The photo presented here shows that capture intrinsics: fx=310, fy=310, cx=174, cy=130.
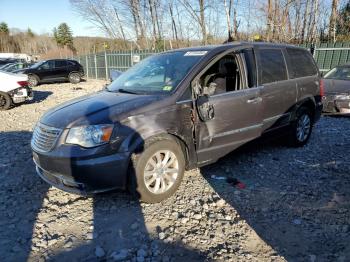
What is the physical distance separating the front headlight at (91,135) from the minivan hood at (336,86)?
24.1 feet

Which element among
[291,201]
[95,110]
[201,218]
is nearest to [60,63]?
[95,110]

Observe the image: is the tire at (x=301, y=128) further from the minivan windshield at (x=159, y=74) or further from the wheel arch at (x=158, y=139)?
the wheel arch at (x=158, y=139)

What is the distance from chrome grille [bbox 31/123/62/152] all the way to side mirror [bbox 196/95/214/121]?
5.46 ft

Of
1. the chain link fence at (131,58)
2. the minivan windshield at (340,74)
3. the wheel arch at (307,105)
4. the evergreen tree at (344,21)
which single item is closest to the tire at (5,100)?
the wheel arch at (307,105)

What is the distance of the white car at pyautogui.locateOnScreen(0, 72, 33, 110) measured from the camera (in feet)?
34.9

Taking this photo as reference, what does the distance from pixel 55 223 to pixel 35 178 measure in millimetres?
1368

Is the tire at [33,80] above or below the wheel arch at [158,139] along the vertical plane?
below

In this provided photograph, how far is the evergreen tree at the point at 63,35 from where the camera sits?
256 ft

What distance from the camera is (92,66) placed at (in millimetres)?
26453

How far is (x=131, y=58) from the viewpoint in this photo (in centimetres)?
2177

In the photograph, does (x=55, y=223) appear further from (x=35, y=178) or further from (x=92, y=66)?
(x=92, y=66)

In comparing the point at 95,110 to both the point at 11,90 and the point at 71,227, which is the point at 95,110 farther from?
the point at 11,90

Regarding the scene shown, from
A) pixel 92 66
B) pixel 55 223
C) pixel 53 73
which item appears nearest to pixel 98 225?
pixel 55 223

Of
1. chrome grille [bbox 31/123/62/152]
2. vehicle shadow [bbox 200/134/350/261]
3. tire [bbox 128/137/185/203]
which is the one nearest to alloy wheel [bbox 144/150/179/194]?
tire [bbox 128/137/185/203]
